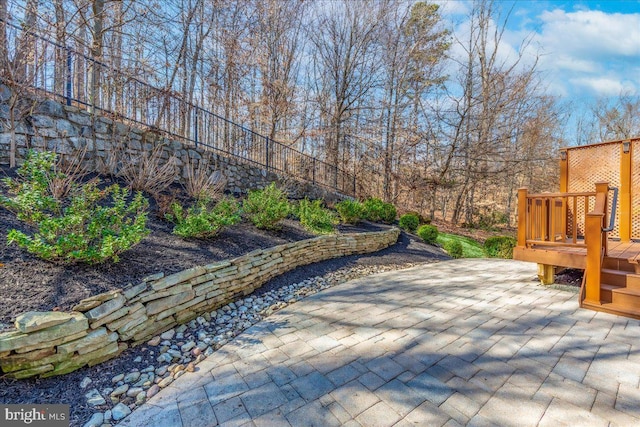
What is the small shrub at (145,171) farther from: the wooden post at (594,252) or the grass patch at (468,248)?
the grass patch at (468,248)

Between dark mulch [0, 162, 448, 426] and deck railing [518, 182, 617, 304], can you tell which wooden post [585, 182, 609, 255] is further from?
dark mulch [0, 162, 448, 426]

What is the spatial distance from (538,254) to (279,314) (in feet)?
10.8

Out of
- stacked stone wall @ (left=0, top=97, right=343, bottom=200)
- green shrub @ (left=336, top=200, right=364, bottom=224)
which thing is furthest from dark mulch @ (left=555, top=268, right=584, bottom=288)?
stacked stone wall @ (left=0, top=97, right=343, bottom=200)

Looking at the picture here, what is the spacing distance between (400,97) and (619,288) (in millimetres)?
10439

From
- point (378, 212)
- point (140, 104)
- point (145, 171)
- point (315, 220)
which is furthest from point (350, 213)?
point (140, 104)

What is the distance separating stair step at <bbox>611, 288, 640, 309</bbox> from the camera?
2.85 metres

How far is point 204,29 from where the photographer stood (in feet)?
29.5

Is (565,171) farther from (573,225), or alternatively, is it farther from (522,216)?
(522,216)

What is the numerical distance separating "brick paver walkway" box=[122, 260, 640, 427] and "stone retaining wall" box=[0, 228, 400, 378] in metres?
0.63

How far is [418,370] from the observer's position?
6.58 ft

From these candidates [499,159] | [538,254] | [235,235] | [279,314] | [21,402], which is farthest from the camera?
[499,159]

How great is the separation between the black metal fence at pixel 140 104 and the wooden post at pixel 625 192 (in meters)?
7.00

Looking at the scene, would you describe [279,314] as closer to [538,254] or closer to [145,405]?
[145,405]

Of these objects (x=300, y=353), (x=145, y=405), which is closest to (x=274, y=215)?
(x=300, y=353)
